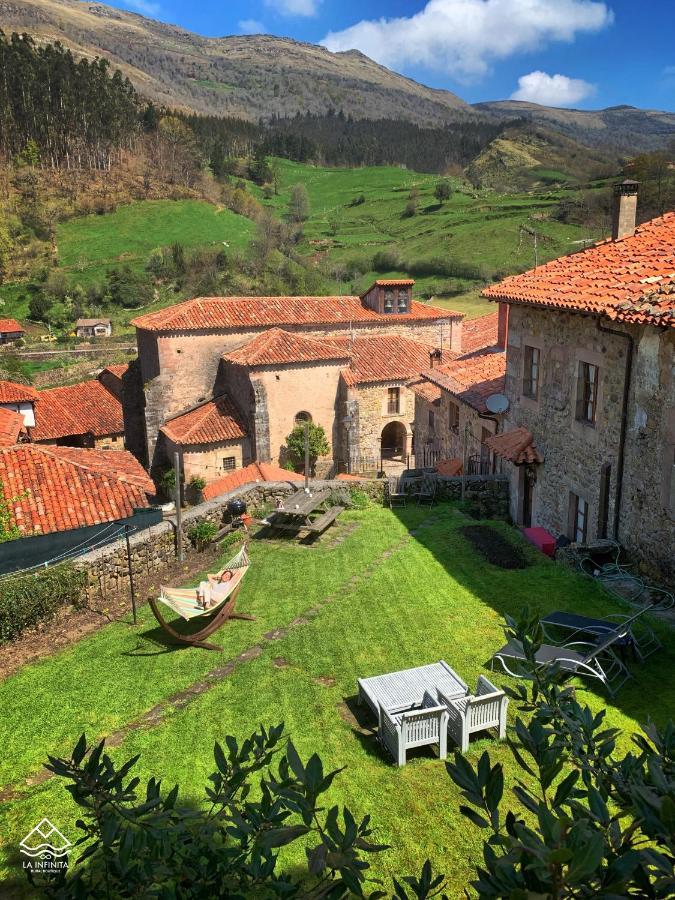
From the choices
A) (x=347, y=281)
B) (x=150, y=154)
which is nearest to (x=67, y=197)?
(x=150, y=154)

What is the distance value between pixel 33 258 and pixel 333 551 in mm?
66308

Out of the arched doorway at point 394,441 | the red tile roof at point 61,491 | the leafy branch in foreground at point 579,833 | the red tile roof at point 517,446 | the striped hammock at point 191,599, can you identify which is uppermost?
the leafy branch in foreground at point 579,833

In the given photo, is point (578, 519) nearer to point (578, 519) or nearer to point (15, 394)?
point (578, 519)

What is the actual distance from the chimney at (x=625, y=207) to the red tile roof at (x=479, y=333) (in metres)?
13.8

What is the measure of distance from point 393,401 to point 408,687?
22.8 meters

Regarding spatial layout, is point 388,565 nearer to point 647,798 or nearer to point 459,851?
point 459,851

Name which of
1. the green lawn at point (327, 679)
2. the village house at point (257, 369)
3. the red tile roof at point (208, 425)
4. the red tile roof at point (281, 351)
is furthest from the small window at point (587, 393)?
the red tile roof at point (208, 425)

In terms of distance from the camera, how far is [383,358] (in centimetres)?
3061

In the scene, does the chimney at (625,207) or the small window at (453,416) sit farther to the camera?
the small window at (453,416)

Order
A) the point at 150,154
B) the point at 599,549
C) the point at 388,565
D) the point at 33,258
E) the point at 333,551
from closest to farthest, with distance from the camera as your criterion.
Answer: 1. the point at 599,549
2. the point at 388,565
3. the point at 333,551
4. the point at 33,258
5. the point at 150,154

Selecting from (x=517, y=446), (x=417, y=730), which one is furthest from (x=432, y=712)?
(x=517, y=446)

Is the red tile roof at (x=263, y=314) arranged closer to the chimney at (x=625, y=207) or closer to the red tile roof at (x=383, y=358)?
the red tile roof at (x=383, y=358)

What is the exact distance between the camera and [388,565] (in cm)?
1301

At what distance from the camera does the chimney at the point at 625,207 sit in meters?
14.1
